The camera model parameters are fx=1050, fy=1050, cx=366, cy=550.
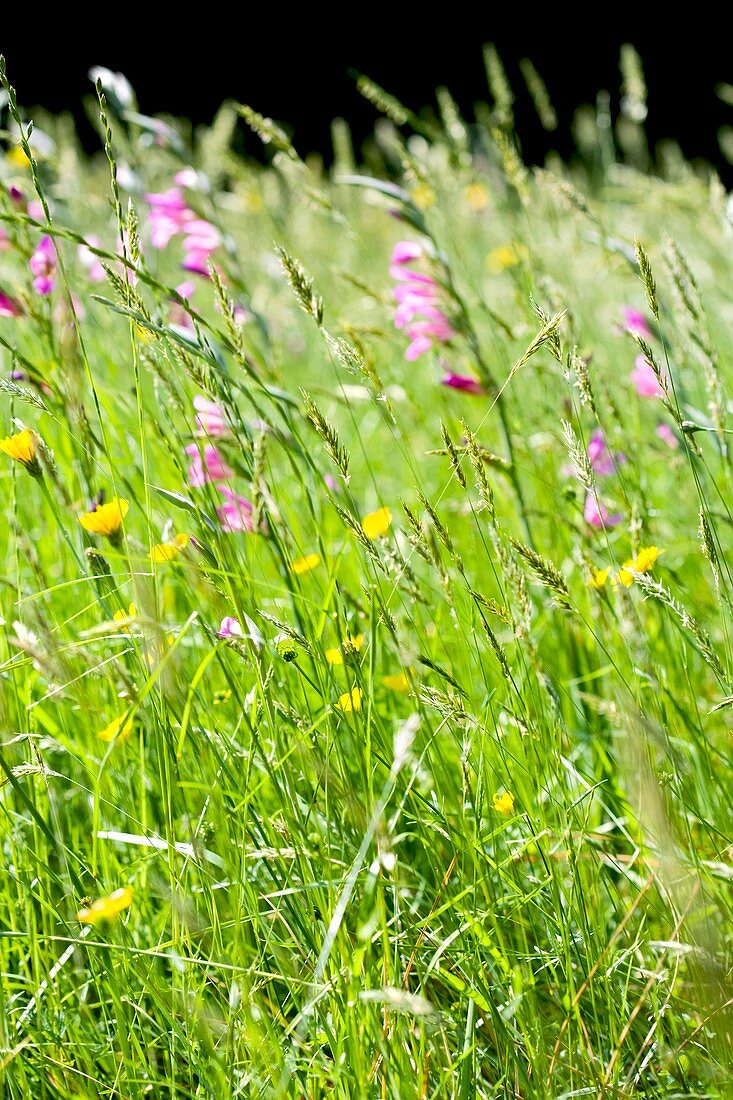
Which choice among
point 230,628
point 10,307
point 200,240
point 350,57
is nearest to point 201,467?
point 230,628

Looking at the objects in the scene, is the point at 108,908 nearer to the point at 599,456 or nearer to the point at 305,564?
the point at 305,564

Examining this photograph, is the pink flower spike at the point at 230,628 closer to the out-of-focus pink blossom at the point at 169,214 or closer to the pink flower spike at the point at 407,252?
the pink flower spike at the point at 407,252

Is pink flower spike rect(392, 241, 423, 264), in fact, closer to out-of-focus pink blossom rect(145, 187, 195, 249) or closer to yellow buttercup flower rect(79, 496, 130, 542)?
out-of-focus pink blossom rect(145, 187, 195, 249)

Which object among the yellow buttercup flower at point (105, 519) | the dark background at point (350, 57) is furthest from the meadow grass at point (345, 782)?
the dark background at point (350, 57)

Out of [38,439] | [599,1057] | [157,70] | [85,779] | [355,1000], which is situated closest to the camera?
[355,1000]

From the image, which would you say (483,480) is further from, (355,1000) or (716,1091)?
(716,1091)

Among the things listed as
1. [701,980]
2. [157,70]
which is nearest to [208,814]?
[701,980]

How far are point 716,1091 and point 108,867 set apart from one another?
0.63 metres

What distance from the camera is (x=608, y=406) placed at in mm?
1410

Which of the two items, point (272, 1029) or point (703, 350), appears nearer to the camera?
point (272, 1029)

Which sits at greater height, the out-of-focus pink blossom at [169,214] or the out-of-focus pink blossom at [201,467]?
the out-of-focus pink blossom at [169,214]

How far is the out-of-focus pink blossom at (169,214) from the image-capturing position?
6.72ft

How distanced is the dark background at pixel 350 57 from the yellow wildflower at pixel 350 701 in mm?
Result: 10406

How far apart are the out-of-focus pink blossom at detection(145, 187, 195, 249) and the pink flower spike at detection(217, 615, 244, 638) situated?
48.3 inches
